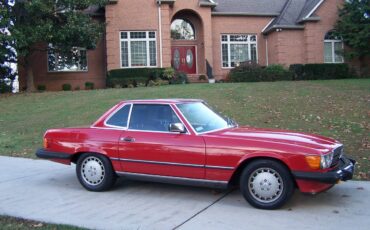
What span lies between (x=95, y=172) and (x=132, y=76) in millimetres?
17840

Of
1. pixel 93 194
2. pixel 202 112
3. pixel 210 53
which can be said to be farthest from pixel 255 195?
pixel 210 53

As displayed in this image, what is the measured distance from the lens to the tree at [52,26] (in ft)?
69.8

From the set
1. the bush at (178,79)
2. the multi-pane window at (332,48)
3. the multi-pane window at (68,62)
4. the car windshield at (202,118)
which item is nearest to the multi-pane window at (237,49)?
the multi-pane window at (332,48)

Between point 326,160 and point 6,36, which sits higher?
point 6,36

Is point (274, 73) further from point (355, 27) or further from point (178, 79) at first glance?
point (355, 27)

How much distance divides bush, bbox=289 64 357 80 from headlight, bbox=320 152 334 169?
Result: 67.3 ft

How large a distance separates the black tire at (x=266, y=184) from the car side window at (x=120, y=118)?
7.09 feet

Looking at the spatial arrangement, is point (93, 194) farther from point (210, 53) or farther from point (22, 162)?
point (210, 53)

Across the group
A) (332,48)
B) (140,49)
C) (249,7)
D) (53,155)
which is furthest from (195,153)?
(249,7)

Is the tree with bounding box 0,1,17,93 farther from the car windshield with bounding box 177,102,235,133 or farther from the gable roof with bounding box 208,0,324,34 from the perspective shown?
the car windshield with bounding box 177,102,235,133

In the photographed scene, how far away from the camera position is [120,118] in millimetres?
7012

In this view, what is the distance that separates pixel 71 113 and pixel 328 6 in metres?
19.0

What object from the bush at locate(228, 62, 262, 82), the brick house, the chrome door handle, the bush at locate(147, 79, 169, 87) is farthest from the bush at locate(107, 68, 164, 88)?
the chrome door handle

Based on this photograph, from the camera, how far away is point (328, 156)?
571 cm
